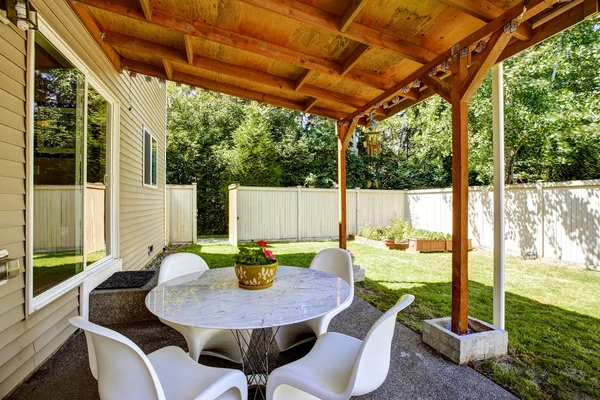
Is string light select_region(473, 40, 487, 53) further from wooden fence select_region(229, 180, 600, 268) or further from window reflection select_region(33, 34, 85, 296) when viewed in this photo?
wooden fence select_region(229, 180, 600, 268)

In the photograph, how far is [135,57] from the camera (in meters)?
3.75

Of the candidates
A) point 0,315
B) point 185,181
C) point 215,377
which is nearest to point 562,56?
point 215,377

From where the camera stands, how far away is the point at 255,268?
5.95 feet

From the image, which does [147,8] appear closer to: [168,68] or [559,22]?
[168,68]

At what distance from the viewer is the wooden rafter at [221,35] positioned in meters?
2.48

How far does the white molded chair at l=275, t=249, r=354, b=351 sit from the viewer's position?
2.16m

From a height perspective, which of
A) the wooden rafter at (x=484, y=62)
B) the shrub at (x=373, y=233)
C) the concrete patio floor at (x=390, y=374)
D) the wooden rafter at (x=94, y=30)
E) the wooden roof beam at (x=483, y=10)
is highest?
the wooden rafter at (x=94, y=30)

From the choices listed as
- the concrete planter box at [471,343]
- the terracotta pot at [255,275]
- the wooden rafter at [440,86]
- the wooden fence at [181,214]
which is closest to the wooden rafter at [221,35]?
the wooden rafter at [440,86]

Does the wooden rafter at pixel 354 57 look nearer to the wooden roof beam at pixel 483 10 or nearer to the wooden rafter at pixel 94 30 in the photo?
the wooden roof beam at pixel 483 10

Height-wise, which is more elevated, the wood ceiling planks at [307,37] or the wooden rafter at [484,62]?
the wood ceiling planks at [307,37]

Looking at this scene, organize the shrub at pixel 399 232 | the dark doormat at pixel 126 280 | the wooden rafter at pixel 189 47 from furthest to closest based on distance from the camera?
the shrub at pixel 399 232 < the dark doormat at pixel 126 280 < the wooden rafter at pixel 189 47

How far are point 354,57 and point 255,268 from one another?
84.7 inches

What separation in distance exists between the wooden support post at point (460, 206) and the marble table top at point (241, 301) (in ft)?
3.42

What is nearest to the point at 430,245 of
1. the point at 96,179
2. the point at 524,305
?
the point at 524,305
